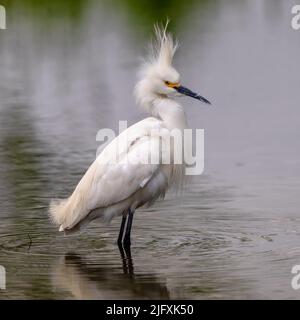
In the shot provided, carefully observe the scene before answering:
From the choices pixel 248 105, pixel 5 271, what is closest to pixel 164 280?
pixel 5 271

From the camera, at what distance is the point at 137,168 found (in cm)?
952

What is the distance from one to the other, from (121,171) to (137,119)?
5682mm

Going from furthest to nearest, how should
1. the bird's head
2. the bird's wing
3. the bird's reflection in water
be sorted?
1. the bird's head
2. the bird's wing
3. the bird's reflection in water

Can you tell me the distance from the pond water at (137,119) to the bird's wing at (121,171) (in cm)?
37

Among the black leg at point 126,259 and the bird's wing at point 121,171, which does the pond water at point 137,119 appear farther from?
the bird's wing at point 121,171

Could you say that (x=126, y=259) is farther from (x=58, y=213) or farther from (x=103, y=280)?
(x=58, y=213)

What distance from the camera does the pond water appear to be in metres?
8.70

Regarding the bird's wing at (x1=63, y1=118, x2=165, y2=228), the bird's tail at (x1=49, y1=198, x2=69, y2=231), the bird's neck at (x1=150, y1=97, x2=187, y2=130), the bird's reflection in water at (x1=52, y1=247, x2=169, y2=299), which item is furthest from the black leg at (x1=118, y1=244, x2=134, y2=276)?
the bird's neck at (x1=150, y1=97, x2=187, y2=130)

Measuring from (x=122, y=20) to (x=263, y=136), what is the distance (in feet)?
33.8

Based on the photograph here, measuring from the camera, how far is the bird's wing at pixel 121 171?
9523 millimetres

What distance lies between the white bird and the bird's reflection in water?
0.52 metres

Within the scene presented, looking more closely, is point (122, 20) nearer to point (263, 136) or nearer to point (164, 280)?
point (263, 136)

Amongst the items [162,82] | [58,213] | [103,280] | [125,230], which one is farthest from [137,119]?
[103,280]

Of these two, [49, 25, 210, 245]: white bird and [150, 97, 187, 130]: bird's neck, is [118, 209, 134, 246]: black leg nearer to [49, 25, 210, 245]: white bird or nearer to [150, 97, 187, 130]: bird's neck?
[49, 25, 210, 245]: white bird
